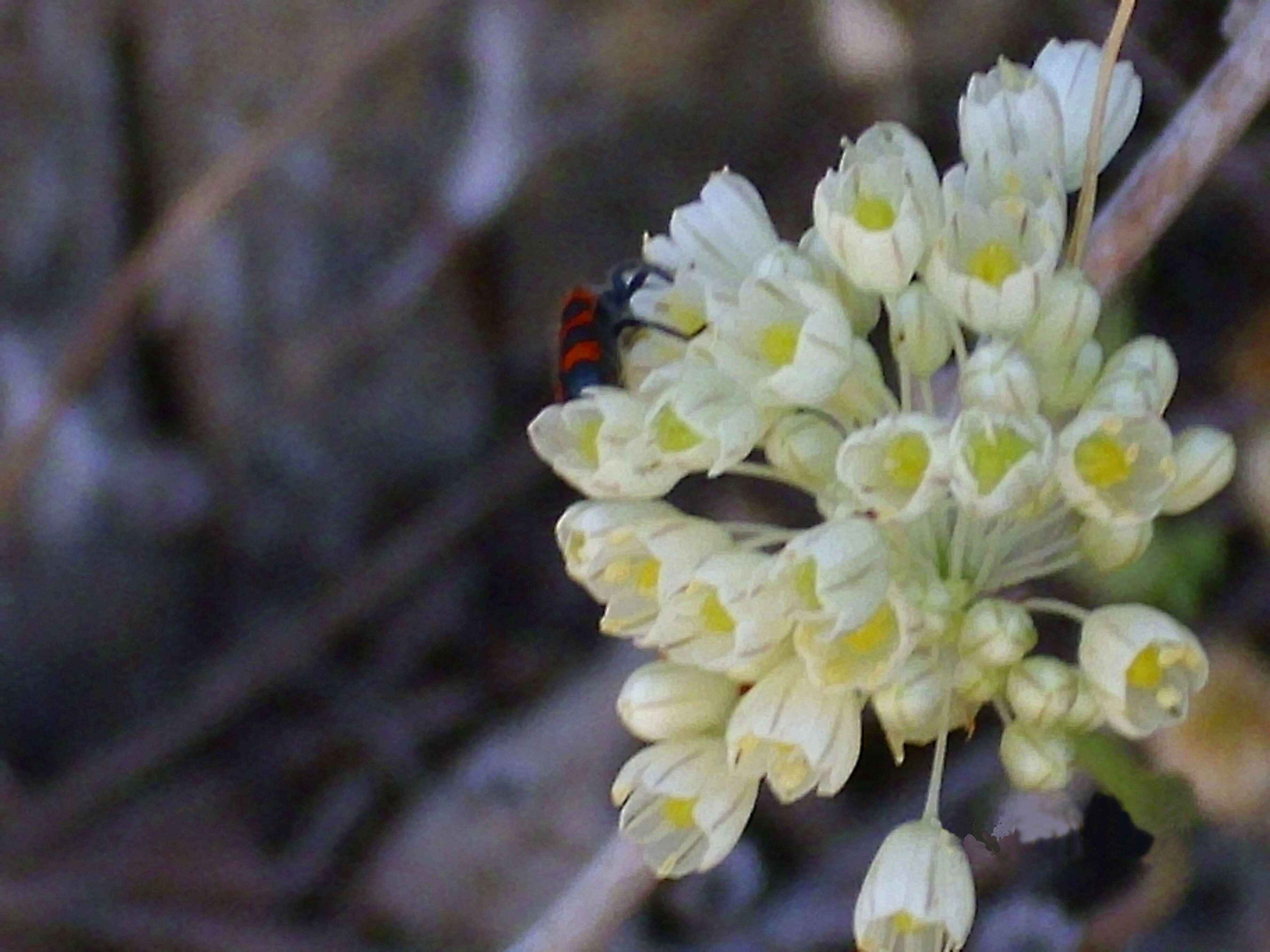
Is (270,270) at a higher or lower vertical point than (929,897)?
higher

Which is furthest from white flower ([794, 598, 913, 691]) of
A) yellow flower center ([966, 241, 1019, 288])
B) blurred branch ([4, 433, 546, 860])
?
blurred branch ([4, 433, 546, 860])

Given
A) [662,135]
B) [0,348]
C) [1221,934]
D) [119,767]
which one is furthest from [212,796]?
[1221,934]

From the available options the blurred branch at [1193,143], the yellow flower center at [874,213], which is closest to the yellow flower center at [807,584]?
the yellow flower center at [874,213]

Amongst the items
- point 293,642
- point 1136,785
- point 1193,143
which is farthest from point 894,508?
point 293,642

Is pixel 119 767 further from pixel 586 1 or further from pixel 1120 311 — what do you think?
pixel 1120 311

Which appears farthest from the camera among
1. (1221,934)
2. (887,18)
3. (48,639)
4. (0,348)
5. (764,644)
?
(48,639)

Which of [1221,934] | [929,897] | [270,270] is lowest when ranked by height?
[1221,934]

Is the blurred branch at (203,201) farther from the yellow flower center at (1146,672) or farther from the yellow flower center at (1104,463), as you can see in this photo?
the yellow flower center at (1146,672)
